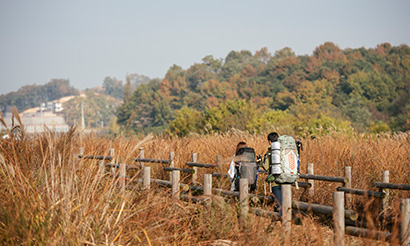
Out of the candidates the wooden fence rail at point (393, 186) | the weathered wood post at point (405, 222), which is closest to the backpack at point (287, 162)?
the wooden fence rail at point (393, 186)

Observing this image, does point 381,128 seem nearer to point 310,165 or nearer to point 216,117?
point 216,117

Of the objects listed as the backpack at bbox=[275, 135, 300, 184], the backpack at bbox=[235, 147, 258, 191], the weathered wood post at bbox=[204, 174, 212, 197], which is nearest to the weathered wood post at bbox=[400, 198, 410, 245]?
the backpack at bbox=[275, 135, 300, 184]

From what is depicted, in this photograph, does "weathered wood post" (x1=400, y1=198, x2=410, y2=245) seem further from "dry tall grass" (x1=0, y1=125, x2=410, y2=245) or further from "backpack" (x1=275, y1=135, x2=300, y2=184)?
"backpack" (x1=275, y1=135, x2=300, y2=184)

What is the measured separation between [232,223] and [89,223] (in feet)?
5.66

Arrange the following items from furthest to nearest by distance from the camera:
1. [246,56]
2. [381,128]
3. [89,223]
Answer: [246,56] → [381,128] → [89,223]

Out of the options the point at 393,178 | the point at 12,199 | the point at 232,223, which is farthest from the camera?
the point at 393,178

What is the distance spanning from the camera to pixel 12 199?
4309mm

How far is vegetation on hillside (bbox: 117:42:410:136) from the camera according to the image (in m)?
49.8

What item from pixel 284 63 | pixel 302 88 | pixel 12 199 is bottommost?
pixel 12 199

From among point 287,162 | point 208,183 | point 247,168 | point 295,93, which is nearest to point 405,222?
point 287,162

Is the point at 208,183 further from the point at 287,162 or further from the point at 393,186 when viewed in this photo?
→ the point at 393,186

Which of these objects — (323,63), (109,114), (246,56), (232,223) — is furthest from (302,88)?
(109,114)

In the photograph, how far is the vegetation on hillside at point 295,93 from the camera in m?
49.8

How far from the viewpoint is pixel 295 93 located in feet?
230
